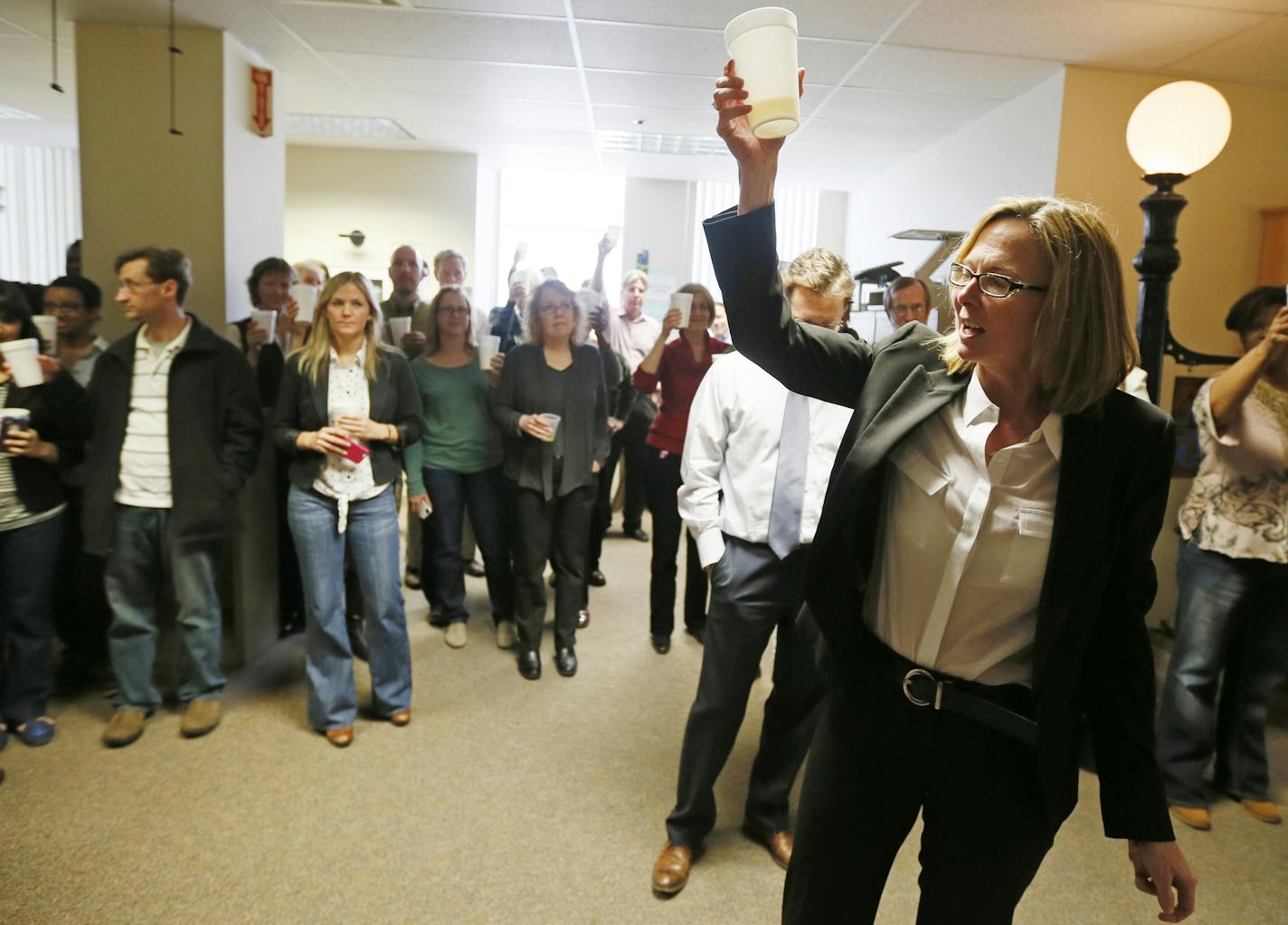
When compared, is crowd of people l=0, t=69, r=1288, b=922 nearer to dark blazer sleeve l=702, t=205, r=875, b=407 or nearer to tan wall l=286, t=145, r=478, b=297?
dark blazer sleeve l=702, t=205, r=875, b=407

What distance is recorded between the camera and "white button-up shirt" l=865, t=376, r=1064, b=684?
1.16 m

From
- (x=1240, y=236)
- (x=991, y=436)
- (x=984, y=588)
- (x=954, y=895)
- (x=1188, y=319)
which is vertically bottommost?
(x=954, y=895)

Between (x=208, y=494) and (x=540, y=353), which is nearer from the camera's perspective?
(x=208, y=494)

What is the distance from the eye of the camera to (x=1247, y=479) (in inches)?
102

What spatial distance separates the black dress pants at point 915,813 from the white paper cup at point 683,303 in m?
2.73

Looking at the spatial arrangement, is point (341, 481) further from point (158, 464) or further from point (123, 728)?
point (123, 728)

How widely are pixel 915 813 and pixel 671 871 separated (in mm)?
1074

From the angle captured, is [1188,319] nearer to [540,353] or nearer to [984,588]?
[540,353]

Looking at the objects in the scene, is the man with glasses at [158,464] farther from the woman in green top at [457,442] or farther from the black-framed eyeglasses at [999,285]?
the black-framed eyeglasses at [999,285]

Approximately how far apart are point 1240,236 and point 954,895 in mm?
4444

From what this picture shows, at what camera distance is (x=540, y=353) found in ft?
11.5

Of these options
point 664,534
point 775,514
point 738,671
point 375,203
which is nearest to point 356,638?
point 664,534

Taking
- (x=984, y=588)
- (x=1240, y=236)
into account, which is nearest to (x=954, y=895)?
(x=984, y=588)

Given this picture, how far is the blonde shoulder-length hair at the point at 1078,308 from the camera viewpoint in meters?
1.09
